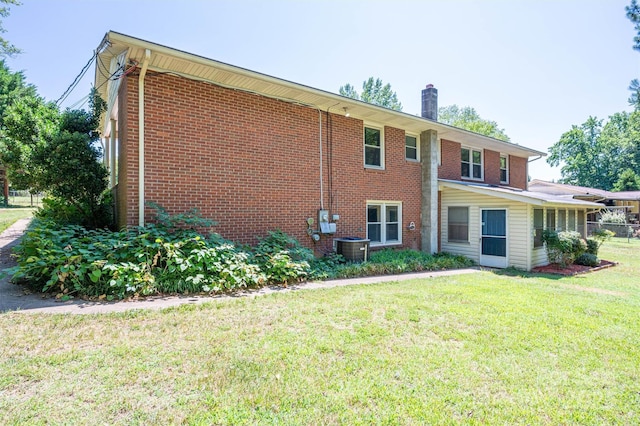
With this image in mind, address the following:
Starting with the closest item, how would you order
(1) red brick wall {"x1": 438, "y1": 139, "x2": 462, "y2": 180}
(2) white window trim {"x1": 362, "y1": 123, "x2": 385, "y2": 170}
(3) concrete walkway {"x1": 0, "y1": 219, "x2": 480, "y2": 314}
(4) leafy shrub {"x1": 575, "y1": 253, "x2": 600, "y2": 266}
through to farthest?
1. (3) concrete walkway {"x1": 0, "y1": 219, "x2": 480, "y2": 314}
2. (2) white window trim {"x1": 362, "y1": 123, "x2": 385, "y2": 170}
3. (4) leafy shrub {"x1": 575, "y1": 253, "x2": 600, "y2": 266}
4. (1) red brick wall {"x1": 438, "y1": 139, "x2": 462, "y2": 180}

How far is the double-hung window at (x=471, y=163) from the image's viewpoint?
13742mm

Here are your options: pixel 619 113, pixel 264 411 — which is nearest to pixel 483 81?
pixel 264 411

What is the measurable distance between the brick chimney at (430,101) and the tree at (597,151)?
139 feet

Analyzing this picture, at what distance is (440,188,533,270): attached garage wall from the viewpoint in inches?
407

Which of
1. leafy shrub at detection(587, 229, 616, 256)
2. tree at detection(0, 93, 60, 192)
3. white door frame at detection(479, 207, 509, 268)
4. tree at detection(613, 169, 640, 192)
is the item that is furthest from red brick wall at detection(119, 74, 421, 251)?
tree at detection(613, 169, 640, 192)

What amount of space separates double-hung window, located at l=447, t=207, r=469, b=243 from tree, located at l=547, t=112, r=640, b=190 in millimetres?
43524

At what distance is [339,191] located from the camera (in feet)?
32.2

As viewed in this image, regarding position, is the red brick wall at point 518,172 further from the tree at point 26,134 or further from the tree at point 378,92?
the tree at point 378,92

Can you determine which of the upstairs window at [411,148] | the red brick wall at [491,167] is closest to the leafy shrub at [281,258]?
the upstairs window at [411,148]

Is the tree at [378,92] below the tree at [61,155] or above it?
above

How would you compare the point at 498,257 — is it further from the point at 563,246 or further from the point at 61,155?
the point at 61,155

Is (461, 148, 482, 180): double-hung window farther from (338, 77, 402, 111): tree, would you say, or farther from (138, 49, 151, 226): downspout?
(338, 77, 402, 111): tree

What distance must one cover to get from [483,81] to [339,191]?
10989 mm

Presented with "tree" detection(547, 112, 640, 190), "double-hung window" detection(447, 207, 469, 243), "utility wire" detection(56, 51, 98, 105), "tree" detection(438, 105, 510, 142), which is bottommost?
"double-hung window" detection(447, 207, 469, 243)
